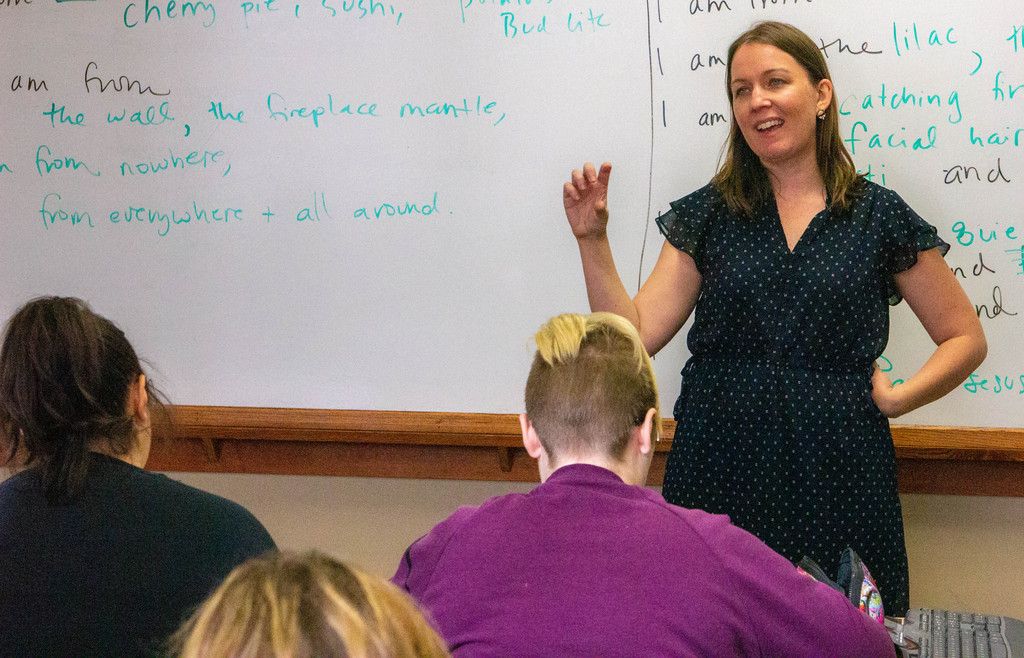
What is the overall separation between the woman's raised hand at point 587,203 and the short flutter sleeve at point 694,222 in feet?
0.44

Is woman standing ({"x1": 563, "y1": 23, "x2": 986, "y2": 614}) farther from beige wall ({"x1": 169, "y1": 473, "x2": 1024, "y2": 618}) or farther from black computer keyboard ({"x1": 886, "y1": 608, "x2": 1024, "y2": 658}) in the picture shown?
beige wall ({"x1": 169, "y1": 473, "x2": 1024, "y2": 618})

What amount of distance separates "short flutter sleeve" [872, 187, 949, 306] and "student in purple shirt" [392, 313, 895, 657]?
31.8 inches

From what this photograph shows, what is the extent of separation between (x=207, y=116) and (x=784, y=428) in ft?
5.09

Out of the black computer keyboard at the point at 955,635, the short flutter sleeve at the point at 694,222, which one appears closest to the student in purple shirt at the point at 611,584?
the black computer keyboard at the point at 955,635

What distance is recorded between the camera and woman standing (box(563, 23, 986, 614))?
1.67 meters

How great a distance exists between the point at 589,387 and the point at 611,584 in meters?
0.29

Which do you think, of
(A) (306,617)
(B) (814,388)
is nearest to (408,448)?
(B) (814,388)

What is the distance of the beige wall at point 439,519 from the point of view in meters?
2.16

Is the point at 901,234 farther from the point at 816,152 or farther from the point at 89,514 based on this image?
the point at 89,514

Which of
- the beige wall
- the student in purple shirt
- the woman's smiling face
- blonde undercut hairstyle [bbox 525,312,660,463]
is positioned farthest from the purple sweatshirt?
the beige wall

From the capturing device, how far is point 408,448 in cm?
241

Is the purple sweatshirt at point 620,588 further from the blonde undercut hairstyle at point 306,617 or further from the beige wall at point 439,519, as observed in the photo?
the beige wall at point 439,519

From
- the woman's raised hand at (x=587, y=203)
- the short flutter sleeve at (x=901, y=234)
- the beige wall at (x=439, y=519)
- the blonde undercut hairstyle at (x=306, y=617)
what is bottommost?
the beige wall at (x=439, y=519)

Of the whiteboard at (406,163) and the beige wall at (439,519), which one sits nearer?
the whiteboard at (406,163)
